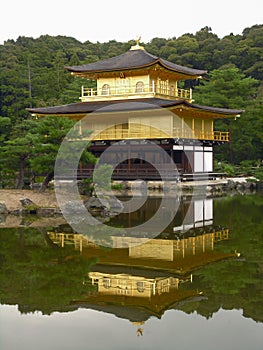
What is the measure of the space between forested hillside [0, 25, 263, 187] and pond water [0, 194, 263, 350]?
8397 mm

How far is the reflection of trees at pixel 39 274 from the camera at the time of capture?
24.6 feet

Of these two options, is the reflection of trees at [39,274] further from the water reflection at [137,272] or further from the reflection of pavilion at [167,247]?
the reflection of pavilion at [167,247]

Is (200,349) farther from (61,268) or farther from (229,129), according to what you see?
(229,129)

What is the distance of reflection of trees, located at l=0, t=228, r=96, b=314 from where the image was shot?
7496 mm

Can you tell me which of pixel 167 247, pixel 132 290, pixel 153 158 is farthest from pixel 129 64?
pixel 132 290

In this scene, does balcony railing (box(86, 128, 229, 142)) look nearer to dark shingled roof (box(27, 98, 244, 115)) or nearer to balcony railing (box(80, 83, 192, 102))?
dark shingled roof (box(27, 98, 244, 115))

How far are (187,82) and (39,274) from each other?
5918 cm

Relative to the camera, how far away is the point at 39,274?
356 inches

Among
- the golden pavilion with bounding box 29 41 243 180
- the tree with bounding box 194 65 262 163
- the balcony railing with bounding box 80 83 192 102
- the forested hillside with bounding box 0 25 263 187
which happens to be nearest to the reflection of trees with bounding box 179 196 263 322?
the forested hillside with bounding box 0 25 263 187

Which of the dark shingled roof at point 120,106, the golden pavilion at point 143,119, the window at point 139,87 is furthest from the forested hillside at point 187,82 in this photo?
the window at point 139,87

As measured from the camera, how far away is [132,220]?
15883mm

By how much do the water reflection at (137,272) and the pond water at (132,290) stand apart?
2 centimetres

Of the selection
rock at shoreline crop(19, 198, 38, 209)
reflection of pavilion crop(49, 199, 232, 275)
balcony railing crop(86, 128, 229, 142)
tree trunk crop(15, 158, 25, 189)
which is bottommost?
reflection of pavilion crop(49, 199, 232, 275)

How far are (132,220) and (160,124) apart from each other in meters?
14.4
